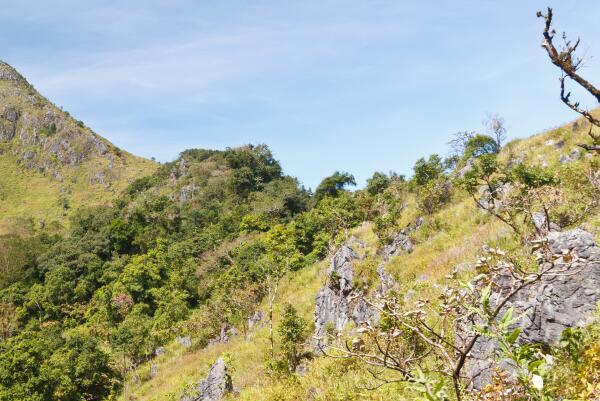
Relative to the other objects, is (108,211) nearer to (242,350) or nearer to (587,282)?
(242,350)

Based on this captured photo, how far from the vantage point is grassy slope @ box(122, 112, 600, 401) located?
344 inches

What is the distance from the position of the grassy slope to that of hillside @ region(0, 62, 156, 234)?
60136 millimetres

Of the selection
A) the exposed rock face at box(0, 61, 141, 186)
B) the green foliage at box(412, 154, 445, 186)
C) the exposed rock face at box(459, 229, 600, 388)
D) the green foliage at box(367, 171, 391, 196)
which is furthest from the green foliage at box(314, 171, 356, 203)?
the exposed rock face at box(0, 61, 141, 186)

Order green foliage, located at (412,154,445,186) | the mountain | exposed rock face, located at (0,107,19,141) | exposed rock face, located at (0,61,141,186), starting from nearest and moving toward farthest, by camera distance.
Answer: the mountain
green foliage, located at (412,154,445,186)
exposed rock face, located at (0,61,141,186)
exposed rock face, located at (0,107,19,141)

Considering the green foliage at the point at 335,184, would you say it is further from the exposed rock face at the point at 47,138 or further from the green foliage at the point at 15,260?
the exposed rock face at the point at 47,138

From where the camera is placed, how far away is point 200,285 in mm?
35844

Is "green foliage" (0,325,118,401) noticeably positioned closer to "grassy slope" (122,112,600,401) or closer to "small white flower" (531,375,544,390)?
"grassy slope" (122,112,600,401)

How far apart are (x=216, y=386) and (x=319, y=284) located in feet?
31.8

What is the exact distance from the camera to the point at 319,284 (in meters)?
23.0

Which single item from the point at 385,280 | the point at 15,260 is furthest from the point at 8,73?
the point at 385,280

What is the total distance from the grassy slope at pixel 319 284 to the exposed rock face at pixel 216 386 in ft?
1.76

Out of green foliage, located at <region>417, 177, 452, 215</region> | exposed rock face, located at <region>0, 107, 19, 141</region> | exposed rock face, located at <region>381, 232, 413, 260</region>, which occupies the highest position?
exposed rock face, located at <region>0, 107, 19, 141</region>

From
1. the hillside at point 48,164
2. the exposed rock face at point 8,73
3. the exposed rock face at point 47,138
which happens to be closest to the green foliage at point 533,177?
the hillside at point 48,164

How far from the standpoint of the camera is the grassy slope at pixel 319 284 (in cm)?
873
